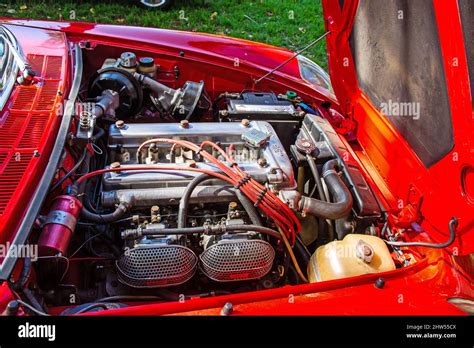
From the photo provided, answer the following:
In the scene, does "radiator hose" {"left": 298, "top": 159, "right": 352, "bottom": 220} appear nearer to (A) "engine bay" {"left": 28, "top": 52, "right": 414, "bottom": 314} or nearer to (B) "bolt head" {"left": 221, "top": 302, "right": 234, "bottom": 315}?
(A) "engine bay" {"left": 28, "top": 52, "right": 414, "bottom": 314}

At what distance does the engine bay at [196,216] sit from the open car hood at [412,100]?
0.18 metres

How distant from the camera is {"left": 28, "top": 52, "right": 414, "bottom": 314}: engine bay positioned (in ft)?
6.01

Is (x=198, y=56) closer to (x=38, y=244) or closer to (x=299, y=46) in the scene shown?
(x=38, y=244)

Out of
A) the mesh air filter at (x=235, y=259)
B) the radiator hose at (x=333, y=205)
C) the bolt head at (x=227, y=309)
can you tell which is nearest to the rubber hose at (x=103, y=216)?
the mesh air filter at (x=235, y=259)

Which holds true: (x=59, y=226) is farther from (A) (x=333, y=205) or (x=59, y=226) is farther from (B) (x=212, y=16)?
(B) (x=212, y=16)

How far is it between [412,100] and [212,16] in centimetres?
480

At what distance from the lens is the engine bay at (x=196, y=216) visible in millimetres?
1833

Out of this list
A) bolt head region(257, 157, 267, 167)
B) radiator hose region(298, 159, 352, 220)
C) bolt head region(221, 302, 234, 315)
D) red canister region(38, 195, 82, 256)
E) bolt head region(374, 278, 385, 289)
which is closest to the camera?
bolt head region(221, 302, 234, 315)

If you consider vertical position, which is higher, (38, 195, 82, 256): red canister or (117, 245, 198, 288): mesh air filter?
(38, 195, 82, 256): red canister

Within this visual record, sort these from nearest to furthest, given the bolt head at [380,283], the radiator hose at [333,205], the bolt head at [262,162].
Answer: the bolt head at [380,283] → the radiator hose at [333,205] → the bolt head at [262,162]

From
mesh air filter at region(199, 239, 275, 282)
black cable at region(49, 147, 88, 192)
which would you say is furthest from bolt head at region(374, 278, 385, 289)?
black cable at region(49, 147, 88, 192)

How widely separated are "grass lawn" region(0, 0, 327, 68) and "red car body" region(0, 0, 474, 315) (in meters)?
2.93

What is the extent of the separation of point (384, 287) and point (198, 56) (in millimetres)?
1887

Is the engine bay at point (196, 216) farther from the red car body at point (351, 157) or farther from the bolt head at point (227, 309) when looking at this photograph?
the bolt head at point (227, 309)
